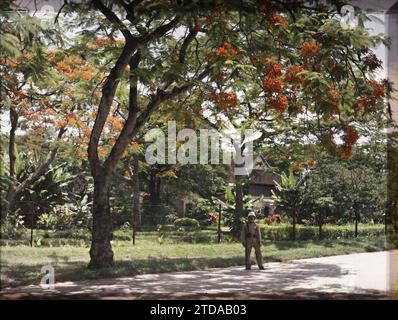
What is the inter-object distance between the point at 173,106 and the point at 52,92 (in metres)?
5.68

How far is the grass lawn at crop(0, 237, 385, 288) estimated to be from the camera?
547 inches

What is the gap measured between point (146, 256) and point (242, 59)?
7350 millimetres

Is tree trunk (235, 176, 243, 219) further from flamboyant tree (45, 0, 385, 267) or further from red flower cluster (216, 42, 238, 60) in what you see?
red flower cluster (216, 42, 238, 60)

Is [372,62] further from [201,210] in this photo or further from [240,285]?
[201,210]

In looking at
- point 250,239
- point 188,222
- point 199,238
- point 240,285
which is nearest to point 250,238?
point 250,239

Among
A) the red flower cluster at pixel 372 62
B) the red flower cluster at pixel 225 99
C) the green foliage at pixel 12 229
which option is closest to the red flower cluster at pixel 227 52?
the red flower cluster at pixel 225 99

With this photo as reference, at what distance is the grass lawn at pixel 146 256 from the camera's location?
547 inches

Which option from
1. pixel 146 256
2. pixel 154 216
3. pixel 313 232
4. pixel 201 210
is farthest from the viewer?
pixel 201 210

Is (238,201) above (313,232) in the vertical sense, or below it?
above

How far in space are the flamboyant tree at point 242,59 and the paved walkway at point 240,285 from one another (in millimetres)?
2129

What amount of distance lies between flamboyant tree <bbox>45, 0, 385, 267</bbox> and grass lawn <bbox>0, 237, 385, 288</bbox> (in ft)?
3.88

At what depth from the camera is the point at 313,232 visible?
88.1 ft

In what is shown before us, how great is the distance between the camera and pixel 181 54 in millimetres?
14578

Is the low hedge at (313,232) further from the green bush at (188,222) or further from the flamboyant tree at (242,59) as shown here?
the flamboyant tree at (242,59)
